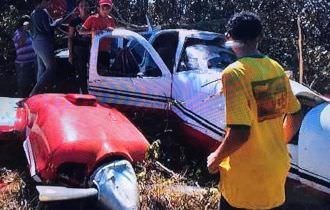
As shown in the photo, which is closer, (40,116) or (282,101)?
(282,101)

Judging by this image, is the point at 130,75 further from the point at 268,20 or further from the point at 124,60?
the point at 268,20

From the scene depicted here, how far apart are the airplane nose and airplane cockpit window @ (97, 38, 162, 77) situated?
110 inches

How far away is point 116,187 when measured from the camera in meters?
→ 4.93

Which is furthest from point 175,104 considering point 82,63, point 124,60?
point 82,63

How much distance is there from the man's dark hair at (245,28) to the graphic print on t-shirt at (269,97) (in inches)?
10.6

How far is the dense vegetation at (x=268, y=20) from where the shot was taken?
1127 cm

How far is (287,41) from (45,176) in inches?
297

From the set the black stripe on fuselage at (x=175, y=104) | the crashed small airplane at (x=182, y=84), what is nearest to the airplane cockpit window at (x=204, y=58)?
the crashed small airplane at (x=182, y=84)

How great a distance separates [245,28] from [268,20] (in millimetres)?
9113

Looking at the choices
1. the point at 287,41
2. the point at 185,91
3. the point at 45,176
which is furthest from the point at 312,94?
the point at 287,41

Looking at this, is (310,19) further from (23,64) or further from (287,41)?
(23,64)

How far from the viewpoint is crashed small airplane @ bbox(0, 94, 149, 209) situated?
4.92 m

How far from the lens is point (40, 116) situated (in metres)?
6.46

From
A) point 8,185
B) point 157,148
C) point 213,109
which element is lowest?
point 8,185
